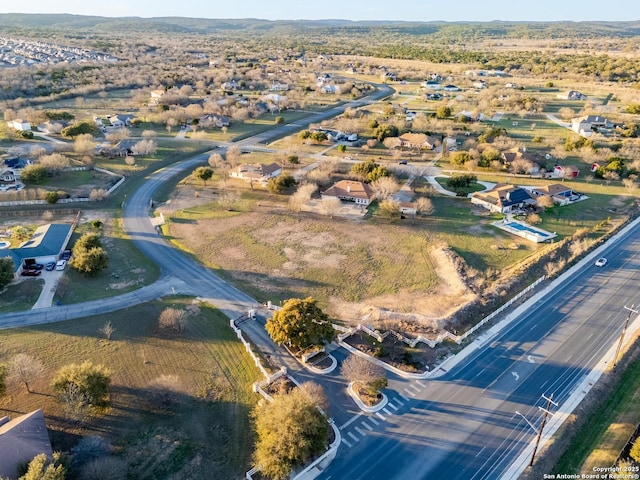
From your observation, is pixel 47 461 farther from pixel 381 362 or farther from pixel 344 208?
pixel 344 208

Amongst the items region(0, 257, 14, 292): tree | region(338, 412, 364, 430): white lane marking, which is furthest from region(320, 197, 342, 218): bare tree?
region(0, 257, 14, 292): tree

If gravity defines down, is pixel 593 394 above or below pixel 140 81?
below

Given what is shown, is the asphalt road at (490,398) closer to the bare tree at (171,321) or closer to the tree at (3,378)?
the bare tree at (171,321)

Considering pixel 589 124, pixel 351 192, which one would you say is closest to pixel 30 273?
pixel 351 192

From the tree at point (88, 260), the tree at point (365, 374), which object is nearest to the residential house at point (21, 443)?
the tree at point (365, 374)

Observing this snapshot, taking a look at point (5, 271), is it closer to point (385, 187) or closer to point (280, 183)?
point (280, 183)

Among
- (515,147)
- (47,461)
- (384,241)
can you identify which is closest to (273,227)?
(384,241)
